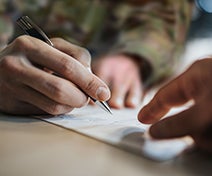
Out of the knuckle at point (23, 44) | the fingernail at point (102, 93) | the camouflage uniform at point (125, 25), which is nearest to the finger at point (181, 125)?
the fingernail at point (102, 93)

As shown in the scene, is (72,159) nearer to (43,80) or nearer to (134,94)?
(43,80)

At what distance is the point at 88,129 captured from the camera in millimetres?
493

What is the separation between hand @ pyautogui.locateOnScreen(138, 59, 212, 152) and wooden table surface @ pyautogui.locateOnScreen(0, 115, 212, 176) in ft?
0.08

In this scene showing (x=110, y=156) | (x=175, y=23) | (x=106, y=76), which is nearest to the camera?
(x=110, y=156)

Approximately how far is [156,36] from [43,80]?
0.57 meters

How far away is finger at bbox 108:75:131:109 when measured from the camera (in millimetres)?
690

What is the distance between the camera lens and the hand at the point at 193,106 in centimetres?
41

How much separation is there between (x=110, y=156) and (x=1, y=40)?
64cm

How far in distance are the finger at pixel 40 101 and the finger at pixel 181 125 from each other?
5.8 inches

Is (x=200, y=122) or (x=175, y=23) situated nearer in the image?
(x=200, y=122)

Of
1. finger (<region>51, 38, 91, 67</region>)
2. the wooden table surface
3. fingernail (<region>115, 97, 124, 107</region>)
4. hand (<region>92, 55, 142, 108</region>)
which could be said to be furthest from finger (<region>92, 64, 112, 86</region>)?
the wooden table surface

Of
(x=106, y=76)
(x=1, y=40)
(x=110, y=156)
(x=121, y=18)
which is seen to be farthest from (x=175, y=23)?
(x=110, y=156)

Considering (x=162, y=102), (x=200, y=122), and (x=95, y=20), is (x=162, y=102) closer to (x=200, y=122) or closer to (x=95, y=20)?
(x=200, y=122)

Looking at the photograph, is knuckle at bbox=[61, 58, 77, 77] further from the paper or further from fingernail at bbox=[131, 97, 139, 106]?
fingernail at bbox=[131, 97, 139, 106]
